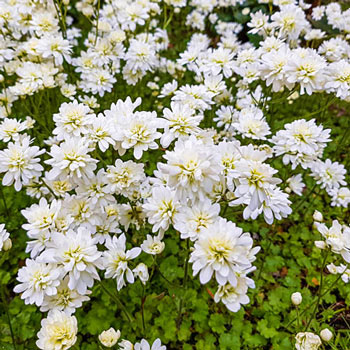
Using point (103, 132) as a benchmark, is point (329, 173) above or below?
below

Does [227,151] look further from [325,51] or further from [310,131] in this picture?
[325,51]

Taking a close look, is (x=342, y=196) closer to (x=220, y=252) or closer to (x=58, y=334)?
(x=220, y=252)

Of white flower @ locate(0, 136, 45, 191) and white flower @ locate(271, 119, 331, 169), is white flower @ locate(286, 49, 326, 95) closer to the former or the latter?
white flower @ locate(271, 119, 331, 169)

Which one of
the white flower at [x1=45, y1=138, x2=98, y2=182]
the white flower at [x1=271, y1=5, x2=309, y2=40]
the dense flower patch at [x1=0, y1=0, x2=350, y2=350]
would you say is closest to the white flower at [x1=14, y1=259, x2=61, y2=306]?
the dense flower patch at [x1=0, y1=0, x2=350, y2=350]

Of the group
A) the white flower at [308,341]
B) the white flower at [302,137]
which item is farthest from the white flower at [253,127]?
the white flower at [308,341]

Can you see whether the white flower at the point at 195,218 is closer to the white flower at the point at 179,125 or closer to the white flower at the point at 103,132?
the white flower at the point at 179,125

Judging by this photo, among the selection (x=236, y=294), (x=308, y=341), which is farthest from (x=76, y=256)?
(x=308, y=341)
